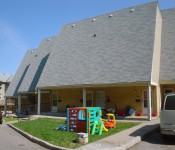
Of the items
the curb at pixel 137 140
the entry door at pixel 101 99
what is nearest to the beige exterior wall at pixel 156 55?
the entry door at pixel 101 99

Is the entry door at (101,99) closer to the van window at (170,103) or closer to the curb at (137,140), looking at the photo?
the curb at (137,140)

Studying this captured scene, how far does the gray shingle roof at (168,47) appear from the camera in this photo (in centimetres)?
2217

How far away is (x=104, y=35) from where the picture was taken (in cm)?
2584

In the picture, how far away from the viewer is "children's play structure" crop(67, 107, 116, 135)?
47.1 feet

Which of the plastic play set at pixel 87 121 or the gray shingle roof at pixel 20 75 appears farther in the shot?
the gray shingle roof at pixel 20 75

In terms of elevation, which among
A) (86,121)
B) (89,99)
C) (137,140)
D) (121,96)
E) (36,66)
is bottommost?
(137,140)

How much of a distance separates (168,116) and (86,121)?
187 inches

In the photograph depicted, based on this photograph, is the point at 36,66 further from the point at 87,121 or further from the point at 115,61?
the point at 87,121

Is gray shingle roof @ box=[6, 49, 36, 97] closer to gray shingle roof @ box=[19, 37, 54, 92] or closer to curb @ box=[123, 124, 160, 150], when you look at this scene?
gray shingle roof @ box=[19, 37, 54, 92]

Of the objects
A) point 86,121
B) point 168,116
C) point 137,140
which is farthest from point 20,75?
point 168,116

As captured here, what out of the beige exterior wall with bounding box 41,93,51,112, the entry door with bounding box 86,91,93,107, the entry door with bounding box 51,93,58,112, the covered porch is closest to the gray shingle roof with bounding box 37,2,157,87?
the covered porch

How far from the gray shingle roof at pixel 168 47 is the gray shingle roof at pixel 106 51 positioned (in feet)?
8.05

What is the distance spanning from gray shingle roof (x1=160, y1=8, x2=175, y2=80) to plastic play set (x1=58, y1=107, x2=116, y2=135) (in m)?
8.42

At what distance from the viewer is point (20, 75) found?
39.3 m
